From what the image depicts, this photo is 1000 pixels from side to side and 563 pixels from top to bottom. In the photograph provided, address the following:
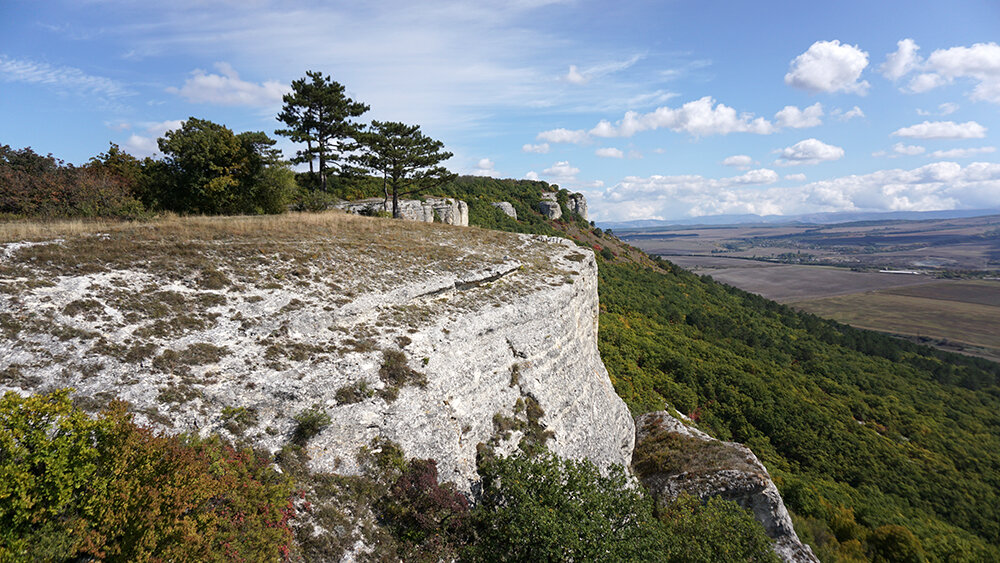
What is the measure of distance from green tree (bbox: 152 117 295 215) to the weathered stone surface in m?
68.0

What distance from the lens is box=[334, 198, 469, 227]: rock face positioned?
38344mm

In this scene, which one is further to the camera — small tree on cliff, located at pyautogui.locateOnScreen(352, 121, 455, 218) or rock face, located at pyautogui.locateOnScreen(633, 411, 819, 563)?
small tree on cliff, located at pyautogui.locateOnScreen(352, 121, 455, 218)

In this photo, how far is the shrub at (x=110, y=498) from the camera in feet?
19.6

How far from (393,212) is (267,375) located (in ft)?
97.6

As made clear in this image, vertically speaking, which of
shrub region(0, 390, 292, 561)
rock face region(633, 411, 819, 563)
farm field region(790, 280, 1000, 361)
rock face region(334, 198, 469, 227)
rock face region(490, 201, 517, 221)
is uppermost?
rock face region(490, 201, 517, 221)

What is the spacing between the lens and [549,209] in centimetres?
9319

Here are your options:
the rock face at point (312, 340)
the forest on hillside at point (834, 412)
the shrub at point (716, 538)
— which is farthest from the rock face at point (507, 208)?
the shrub at point (716, 538)

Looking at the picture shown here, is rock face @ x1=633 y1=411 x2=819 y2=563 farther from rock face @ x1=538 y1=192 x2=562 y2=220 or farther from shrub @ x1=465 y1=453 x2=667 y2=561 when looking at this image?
rock face @ x1=538 y1=192 x2=562 y2=220

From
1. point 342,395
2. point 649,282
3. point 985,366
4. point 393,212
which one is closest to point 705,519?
point 342,395

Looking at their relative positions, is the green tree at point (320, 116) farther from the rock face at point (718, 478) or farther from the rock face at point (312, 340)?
the rock face at point (718, 478)

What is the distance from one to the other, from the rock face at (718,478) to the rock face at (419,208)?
80.5 ft

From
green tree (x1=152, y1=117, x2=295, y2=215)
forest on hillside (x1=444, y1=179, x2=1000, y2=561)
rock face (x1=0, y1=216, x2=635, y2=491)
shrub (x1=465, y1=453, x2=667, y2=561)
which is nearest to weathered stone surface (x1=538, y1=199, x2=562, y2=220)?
forest on hillside (x1=444, y1=179, x2=1000, y2=561)

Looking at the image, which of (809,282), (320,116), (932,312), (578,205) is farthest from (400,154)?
(809,282)

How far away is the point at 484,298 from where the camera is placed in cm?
1945
